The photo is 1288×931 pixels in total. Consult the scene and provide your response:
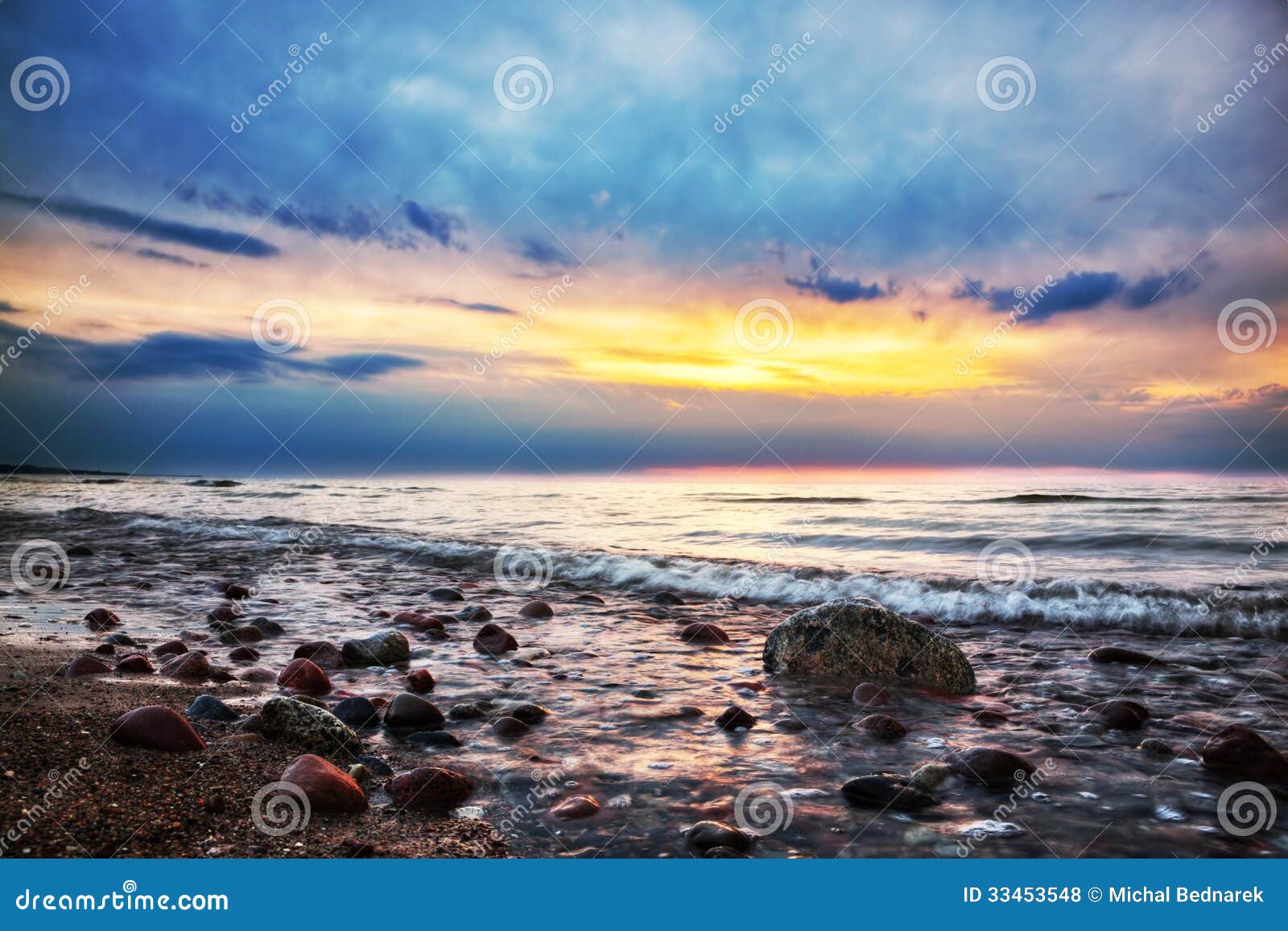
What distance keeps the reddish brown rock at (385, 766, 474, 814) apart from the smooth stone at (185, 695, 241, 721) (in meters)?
1.63

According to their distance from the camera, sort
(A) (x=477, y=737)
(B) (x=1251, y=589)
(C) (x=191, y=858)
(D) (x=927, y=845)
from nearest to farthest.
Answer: (C) (x=191, y=858) → (D) (x=927, y=845) → (A) (x=477, y=737) → (B) (x=1251, y=589)

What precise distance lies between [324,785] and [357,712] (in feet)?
5.15

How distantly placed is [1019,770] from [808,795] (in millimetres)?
1283

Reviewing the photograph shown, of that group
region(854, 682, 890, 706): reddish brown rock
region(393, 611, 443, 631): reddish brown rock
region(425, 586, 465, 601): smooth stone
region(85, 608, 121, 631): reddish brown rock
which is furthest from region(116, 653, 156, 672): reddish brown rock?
region(854, 682, 890, 706): reddish brown rock

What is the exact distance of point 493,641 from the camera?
684 centimetres

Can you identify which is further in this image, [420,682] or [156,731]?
[420,682]

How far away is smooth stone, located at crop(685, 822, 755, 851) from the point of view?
9.77 ft

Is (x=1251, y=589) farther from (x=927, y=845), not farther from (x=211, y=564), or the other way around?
(x=211, y=564)

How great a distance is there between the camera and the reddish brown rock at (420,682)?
5.41 m

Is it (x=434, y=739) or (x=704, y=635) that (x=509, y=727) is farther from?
(x=704, y=635)

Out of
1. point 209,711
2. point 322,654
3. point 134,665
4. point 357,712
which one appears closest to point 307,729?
point 357,712

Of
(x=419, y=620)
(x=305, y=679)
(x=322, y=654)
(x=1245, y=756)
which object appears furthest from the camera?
(x=419, y=620)

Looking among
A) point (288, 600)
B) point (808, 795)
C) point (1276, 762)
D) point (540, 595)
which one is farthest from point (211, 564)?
point (1276, 762)

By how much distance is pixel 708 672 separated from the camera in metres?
6.10
